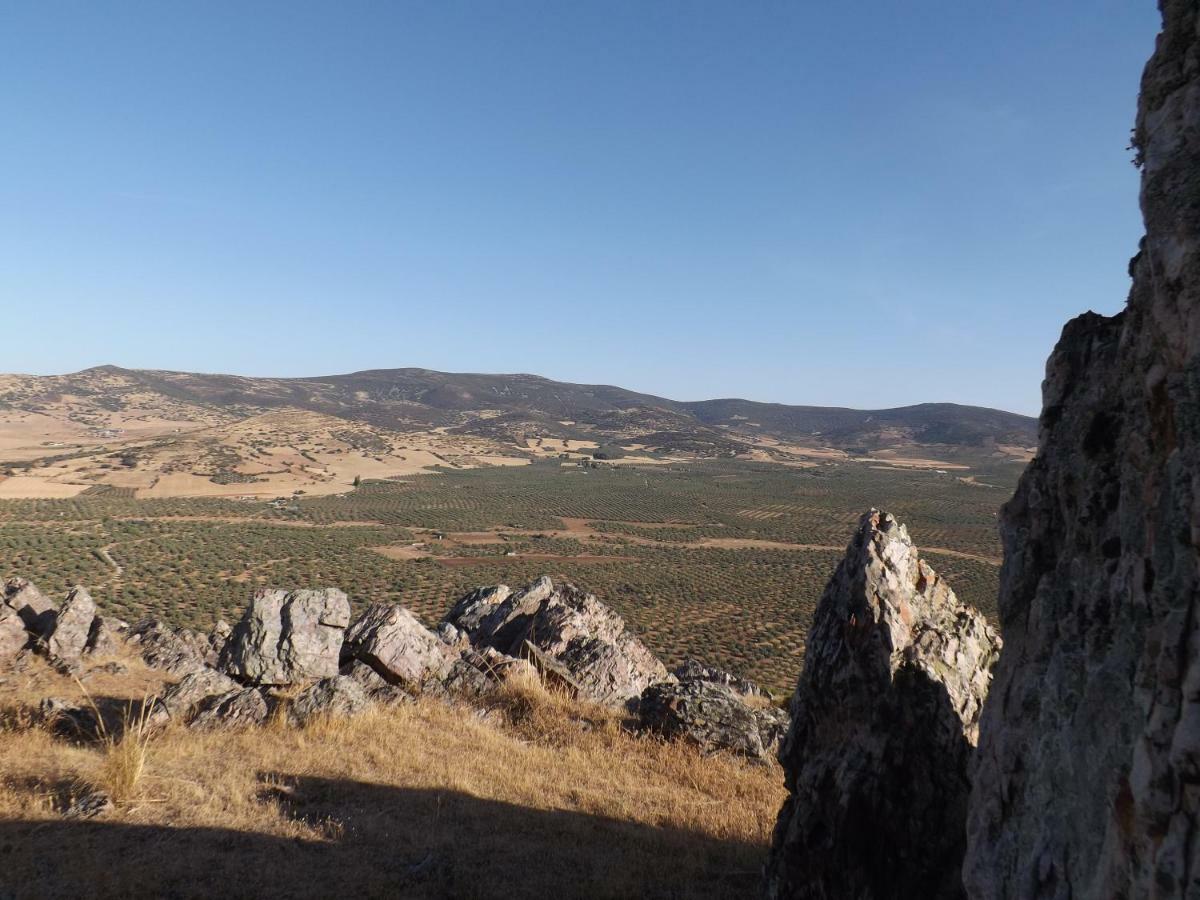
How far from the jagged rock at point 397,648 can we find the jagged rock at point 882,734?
8026mm

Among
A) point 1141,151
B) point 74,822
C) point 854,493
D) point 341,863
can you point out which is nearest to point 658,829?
point 341,863

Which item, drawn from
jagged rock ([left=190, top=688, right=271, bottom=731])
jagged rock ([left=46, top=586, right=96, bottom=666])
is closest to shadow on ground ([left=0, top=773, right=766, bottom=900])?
jagged rock ([left=190, top=688, right=271, bottom=731])

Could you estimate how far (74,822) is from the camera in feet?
20.2

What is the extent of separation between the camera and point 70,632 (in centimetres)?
1220

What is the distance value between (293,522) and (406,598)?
113ft

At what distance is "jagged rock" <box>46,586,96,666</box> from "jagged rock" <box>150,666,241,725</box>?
3226 mm

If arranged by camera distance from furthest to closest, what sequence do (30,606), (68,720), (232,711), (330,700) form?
(30,606) < (330,700) < (232,711) < (68,720)

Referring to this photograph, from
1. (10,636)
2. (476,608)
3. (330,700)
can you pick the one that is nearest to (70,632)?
(10,636)

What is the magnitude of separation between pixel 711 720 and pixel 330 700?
5891 millimetres

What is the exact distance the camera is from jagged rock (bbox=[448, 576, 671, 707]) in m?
13.4

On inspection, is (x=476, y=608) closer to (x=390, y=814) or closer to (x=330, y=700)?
(x=330, y=700)

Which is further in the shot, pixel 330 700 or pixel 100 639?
pixel 100 639

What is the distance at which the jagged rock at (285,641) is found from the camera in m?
11.5

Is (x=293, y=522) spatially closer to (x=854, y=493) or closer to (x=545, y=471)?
(x=545, y=471)
